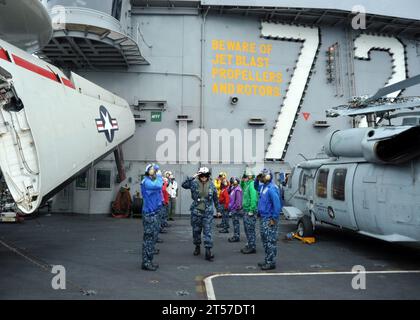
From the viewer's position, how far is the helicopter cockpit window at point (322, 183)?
9.39 m

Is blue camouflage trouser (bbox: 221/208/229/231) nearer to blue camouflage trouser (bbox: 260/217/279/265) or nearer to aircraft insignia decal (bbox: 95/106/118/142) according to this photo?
aircraft insignia decal (bbox: 95/106/118/142)

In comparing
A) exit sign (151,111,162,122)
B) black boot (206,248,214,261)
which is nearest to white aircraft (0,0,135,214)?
black boot (206,248,214,261)

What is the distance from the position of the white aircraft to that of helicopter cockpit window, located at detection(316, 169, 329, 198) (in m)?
6.29

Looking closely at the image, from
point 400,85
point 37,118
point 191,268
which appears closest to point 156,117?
point 37,118

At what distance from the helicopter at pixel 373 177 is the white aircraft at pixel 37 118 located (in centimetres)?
632

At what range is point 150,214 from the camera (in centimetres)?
675

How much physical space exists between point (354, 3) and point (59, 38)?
43.2 ft

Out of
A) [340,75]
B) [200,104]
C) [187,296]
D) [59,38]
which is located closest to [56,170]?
[187,296]

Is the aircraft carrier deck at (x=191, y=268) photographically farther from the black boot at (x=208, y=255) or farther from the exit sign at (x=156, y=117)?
the exit sign at (x=156, y=117)

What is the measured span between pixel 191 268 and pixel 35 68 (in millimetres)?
5162

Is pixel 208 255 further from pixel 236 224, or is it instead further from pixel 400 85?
pixel 400 85

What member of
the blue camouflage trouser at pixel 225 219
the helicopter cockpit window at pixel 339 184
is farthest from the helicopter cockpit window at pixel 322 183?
the blue camouflage trouser at pixel 225 219

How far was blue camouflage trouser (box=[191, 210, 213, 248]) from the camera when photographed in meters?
7.50

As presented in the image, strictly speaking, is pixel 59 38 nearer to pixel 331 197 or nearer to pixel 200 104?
pixel 200 104
